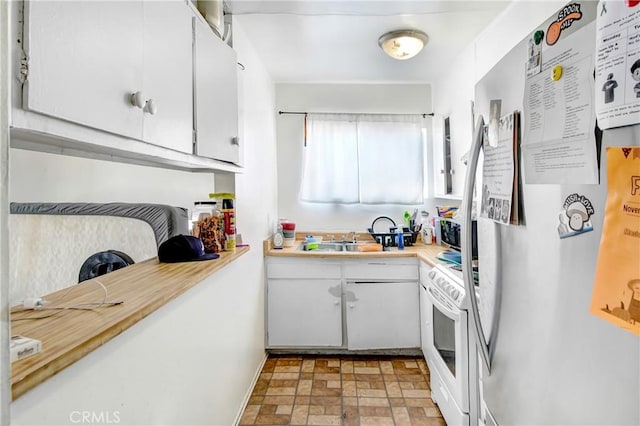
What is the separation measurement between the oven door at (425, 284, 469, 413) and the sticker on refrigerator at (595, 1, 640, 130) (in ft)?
3.87

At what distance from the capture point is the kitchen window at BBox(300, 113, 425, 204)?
3.24 meters

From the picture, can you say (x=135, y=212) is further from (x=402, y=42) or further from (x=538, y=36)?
(x=402, y=42)

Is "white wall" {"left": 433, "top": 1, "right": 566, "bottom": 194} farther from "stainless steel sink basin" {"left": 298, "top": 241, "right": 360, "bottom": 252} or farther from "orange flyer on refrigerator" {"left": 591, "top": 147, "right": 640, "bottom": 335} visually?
"orange flyer on refrigerator" {"left": 591, "top": 147, "right": 640, "bottom": 335}

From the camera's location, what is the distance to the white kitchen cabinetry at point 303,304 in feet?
8.66

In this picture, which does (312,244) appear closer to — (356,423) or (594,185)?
(356,423)

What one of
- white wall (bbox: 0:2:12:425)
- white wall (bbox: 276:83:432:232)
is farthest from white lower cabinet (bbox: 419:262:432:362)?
white wall (bbox: 0:2:12:425)

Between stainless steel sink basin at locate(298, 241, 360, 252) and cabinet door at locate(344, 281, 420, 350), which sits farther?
stainless steel sink basin at locate(298, 241, 360, 252)

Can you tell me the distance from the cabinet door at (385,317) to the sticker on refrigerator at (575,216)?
2.00m

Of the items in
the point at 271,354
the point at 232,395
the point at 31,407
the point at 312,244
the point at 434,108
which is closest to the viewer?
the point at 31,407

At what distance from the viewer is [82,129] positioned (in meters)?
0.72

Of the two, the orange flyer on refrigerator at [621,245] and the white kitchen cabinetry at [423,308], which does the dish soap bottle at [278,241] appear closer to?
the white kitchen cabinetry at [423,308]

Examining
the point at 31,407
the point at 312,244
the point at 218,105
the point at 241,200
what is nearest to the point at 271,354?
the point at 312,244

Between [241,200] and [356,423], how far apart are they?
4.70ft

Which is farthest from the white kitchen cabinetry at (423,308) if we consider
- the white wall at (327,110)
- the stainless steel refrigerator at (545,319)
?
the stainless steel refrigerator at (545,319)
